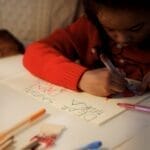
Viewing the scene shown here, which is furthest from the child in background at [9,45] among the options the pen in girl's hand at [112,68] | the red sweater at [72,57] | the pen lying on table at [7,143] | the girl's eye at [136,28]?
the pen lying on table at [7,143]

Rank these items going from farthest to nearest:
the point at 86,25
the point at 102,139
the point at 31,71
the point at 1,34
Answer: the point at 1,34
the point at 86,25
the point at 31,71
the point at 102,139

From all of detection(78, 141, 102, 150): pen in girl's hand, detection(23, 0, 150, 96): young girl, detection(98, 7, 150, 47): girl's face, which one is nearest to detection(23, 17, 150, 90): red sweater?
detection(23, 0, 150, 96): young girl

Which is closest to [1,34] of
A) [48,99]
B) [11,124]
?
[48,99]

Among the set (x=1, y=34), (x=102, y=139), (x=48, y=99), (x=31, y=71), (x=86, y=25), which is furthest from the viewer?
(x=1, y=34)

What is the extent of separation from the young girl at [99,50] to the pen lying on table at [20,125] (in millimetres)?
154

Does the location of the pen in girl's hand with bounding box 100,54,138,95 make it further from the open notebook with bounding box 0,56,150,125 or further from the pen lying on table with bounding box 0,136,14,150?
the pen lying on table with bounding box 0,136,14,150

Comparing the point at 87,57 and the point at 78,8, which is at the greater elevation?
the point at 78,8

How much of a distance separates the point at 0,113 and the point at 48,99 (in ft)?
0.40

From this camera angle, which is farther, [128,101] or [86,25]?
[86,25]

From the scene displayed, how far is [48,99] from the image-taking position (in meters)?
0.85

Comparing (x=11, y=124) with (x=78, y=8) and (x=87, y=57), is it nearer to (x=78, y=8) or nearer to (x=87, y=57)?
(x=87, y=57)

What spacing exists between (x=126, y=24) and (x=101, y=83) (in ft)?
0.51

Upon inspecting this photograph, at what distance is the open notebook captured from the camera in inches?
31.0

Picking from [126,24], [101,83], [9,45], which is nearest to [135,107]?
[101,83]
